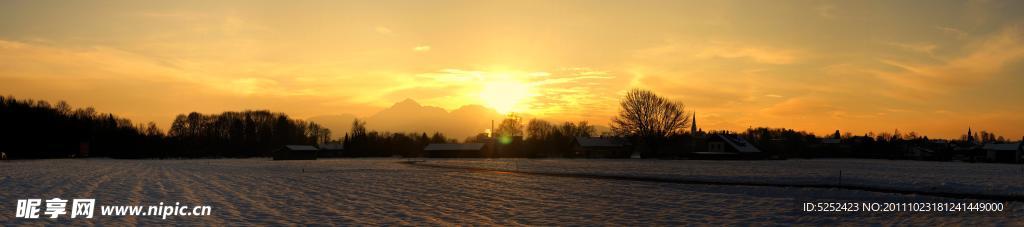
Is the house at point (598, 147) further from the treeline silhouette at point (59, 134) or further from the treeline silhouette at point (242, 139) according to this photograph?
the treeline silhouette at point (59, 134)

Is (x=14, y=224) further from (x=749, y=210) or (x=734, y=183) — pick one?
(x=734, y=183)

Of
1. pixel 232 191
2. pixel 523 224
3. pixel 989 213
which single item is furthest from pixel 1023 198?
pixel 232 191

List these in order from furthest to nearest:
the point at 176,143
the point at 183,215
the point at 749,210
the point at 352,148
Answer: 1. the point at 352,148
2. the point at 176,143
3. the point at 749,210
4. the point at 183,215

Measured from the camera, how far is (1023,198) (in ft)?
88.2

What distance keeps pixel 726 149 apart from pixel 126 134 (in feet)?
408

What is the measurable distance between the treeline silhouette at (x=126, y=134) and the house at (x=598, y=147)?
76.5 metres

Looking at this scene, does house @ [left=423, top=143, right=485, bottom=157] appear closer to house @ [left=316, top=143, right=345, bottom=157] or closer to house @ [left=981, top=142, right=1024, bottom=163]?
house @ [left=316, top=143, right=345, bottom=157]

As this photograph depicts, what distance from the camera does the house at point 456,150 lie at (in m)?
141

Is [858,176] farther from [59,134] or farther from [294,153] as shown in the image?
[59,134]

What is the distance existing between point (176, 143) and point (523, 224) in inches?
6102

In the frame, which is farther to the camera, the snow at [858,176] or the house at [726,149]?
the house at [726,149]

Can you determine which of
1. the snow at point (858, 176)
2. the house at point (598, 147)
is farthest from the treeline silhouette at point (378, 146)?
the snow at point (858, 176)

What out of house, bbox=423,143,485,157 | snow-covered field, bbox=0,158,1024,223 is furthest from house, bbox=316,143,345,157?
snow-covered field, bbox=0,158,1024,223

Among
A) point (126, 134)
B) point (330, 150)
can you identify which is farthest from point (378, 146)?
point (126, 134)
